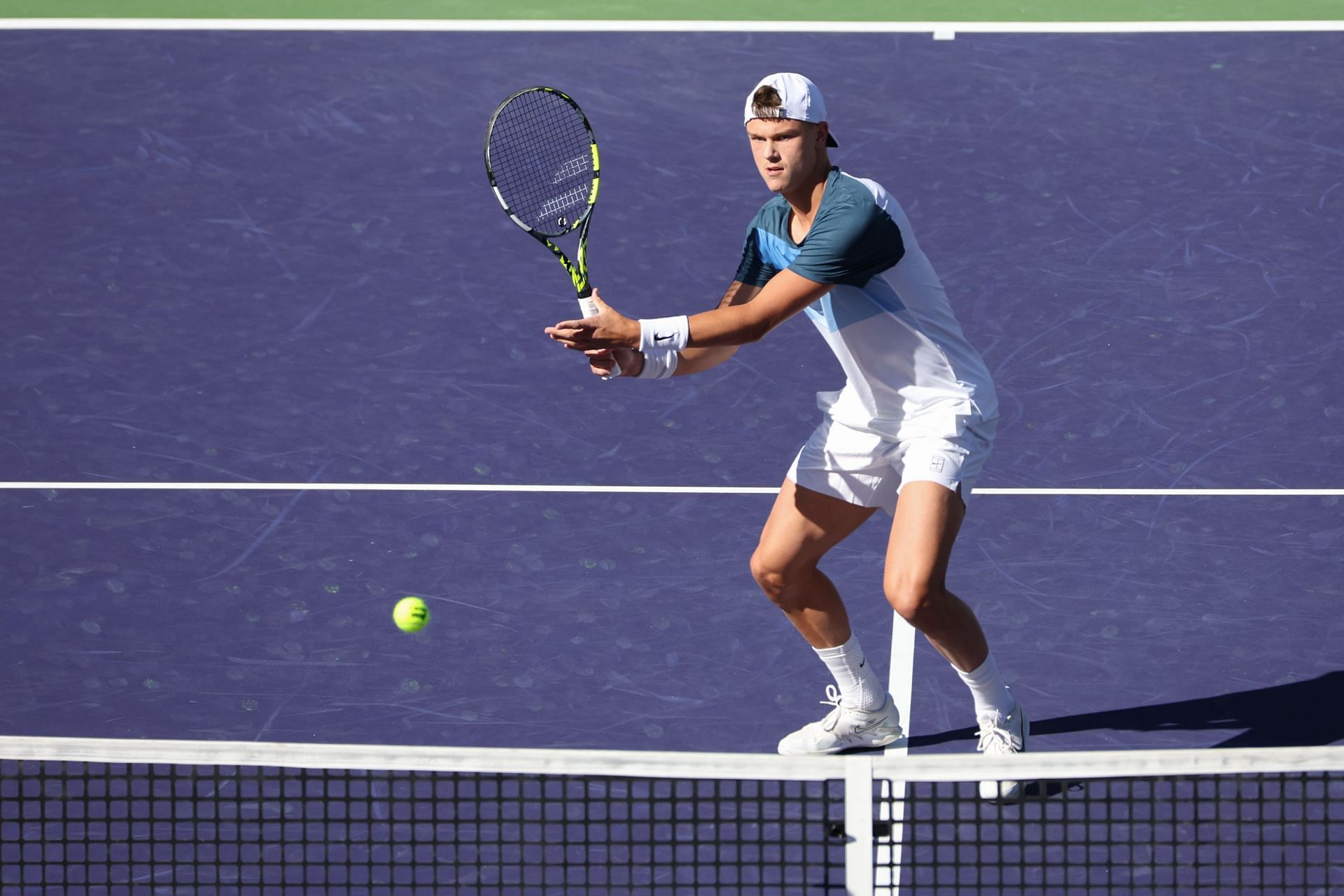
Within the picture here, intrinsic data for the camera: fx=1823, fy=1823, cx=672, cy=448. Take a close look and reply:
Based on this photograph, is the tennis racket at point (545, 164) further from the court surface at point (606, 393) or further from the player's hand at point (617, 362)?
the player's hand at point (617, 362)

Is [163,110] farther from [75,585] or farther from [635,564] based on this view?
[635,564]

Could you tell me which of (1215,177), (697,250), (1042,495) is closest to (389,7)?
(697,250)

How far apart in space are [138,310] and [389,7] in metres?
3.40

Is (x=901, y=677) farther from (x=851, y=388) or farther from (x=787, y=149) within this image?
(x=787, y=149)

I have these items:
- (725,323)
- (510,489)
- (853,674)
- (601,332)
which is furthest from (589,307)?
(510,489)

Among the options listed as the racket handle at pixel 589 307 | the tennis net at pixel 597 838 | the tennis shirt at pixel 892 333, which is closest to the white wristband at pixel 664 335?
the racket handle at pixel 589 307

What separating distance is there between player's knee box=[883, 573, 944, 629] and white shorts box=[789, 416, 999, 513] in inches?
12.3

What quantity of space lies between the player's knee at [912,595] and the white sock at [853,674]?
0.55 m

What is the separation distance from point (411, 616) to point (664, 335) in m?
1.93

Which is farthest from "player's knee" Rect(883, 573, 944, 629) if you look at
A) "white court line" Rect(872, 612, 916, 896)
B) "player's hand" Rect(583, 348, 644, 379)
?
"player's hand" Rect(583, 348, 644, 379)

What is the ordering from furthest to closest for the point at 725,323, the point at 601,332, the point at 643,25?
the point at 643,25
the point at 725,323
the point at 601,332

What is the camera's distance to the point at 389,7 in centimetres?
1090

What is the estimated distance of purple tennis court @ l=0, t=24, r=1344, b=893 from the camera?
604cm

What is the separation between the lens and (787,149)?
4.88 metres
